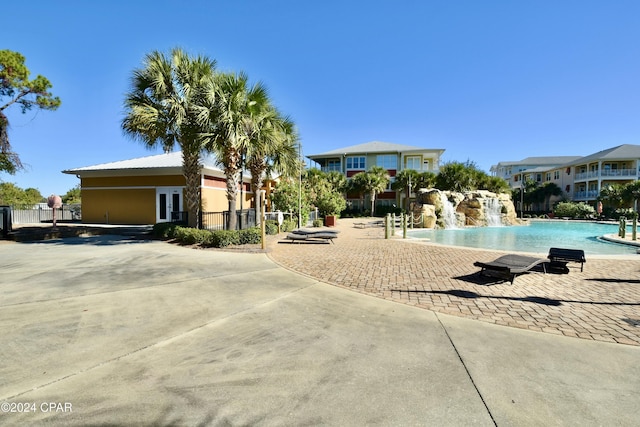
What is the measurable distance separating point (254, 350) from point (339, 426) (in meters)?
1.63

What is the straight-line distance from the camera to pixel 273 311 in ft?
16.7

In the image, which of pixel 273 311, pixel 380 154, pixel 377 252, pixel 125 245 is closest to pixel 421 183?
pixel 380 154

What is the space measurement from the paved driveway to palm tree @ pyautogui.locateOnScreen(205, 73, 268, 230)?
28.6 ft

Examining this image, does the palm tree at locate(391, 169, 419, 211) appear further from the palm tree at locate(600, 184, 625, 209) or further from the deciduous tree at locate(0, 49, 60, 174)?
the deciduous tree at locate(0, 49, 60, 174)

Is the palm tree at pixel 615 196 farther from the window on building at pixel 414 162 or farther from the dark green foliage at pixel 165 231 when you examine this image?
the dark green foliage at pixel 165 231

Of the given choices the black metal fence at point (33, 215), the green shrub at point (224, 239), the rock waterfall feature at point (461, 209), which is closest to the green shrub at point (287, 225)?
the green shrub at point (224, 239)

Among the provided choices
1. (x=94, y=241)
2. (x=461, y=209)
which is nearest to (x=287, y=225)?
(x=94, y=241)

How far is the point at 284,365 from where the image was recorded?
3354 mm

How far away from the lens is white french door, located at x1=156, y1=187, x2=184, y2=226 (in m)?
21.6

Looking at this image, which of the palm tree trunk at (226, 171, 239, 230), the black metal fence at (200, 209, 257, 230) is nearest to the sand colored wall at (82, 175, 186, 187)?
the black metal fence at (200, 209, 257, 230)

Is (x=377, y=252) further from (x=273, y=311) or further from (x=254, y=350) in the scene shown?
(x=254, y=350)

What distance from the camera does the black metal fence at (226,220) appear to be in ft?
48.9

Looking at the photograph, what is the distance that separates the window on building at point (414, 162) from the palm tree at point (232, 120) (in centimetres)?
3872

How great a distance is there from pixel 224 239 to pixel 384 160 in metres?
41.1
